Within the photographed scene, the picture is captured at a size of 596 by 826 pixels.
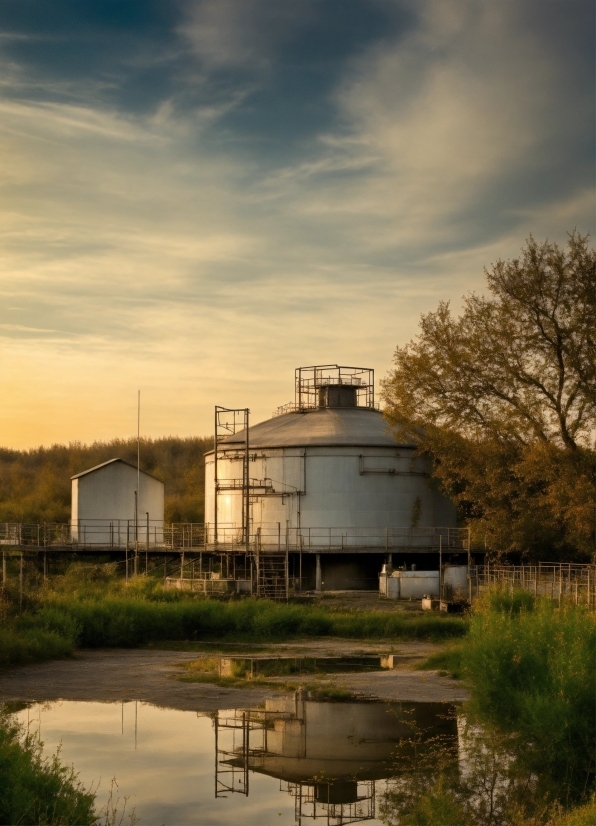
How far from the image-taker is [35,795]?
12.2 m

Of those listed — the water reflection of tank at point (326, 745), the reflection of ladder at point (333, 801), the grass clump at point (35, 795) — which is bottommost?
the reflection of ladder at point (333, 801)

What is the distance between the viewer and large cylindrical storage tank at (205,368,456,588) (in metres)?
47.7

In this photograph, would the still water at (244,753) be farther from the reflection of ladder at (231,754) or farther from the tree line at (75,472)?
the tree line at (75,472)

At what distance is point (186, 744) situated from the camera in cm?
1730

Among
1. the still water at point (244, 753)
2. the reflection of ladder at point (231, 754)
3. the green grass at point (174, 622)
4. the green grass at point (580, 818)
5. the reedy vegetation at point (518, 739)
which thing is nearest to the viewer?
the green grass at point (580, 818)

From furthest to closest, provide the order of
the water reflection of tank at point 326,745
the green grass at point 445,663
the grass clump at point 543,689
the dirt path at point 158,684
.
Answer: the green grass at point 445,663, the dirt path at point 158,684, the water reflection of tank at point 326,745, the grass clump at point 543,689

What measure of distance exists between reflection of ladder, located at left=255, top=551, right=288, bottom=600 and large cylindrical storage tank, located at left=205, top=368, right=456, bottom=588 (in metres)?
0.97

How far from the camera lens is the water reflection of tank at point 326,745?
1461 cm

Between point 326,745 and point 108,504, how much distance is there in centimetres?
3696

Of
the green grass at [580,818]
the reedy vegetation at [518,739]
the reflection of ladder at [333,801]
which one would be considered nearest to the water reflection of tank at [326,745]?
the reflection of ladder at [333,801]

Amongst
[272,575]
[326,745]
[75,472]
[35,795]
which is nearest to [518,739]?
[326,745]

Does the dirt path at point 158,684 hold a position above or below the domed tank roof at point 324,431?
below

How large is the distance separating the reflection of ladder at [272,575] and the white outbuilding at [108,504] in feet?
25.6

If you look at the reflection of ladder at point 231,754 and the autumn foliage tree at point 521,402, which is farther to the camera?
the autumn foliage tree at point 521,402
